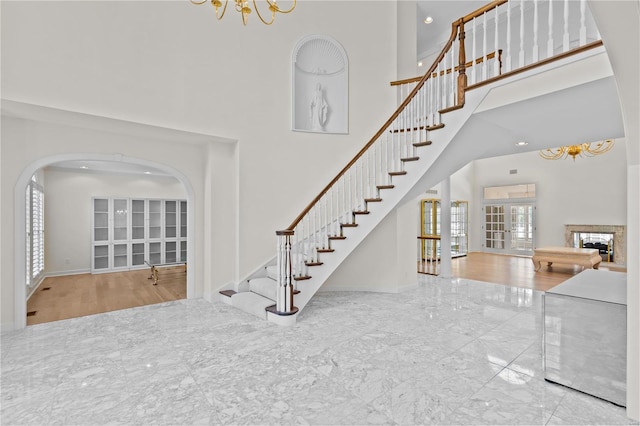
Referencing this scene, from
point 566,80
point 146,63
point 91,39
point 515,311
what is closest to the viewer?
point 566,80

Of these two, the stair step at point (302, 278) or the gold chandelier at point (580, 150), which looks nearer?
the stair step at point (302, 278)

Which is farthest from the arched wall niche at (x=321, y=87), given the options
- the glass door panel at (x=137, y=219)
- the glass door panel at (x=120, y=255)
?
the glass door panel at (x=120, y=255)

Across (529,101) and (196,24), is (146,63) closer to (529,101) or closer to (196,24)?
(196,24)

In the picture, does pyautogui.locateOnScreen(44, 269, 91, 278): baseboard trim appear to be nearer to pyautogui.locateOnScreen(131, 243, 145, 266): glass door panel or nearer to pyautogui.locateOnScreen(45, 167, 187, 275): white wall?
pyautogui.locateOnScreen(45, 167, 187, 275): white wall

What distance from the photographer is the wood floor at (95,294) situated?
4.41m

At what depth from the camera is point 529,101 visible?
10.1 feet

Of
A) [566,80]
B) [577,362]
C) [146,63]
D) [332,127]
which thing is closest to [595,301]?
[577,362]

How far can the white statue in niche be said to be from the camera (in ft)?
17.8

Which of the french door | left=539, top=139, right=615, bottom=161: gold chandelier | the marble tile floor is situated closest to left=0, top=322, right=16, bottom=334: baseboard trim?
the marble tile floor

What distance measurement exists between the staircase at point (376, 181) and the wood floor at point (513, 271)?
133 inches

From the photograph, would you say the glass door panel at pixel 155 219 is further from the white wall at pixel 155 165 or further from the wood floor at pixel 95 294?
the white wall at pixel 155 165

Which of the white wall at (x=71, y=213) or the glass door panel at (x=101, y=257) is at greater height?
the white wall at (x=71, y=213)

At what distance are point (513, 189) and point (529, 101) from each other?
9045 millimetres

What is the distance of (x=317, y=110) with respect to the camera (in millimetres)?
5426
